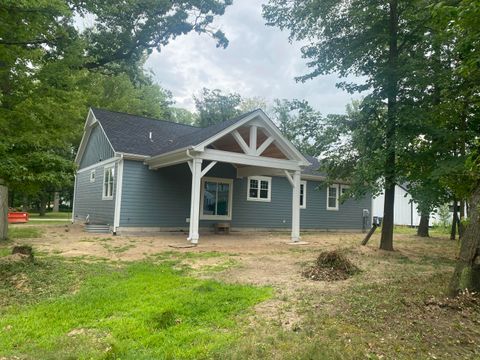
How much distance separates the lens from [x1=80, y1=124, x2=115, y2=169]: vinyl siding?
48.8 ft

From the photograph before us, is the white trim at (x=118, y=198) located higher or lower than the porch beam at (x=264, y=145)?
lower

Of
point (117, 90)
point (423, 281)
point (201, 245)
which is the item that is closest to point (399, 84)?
point (423, 281)

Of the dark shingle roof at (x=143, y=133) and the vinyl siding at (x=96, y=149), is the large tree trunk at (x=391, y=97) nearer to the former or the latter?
the dark shingle roof at (x=143, y=133)

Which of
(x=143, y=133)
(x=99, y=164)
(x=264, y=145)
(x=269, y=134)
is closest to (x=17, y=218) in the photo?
(x=99, y=164)

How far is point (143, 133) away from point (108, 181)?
104 inches

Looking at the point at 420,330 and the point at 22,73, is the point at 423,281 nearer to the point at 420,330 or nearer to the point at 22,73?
the point at 420,330

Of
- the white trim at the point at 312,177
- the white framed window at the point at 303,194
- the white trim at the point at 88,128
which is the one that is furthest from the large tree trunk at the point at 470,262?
the white trim at the point at 88,128

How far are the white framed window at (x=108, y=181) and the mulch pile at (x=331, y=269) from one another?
31.8 ft

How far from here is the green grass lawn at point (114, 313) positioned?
137 inches

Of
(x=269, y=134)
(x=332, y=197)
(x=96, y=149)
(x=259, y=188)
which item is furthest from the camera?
(x=332, y=197)

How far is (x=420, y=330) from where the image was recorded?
12.1ft

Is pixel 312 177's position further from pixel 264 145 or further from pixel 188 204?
pixel 188 204

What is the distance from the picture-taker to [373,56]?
34.6ft

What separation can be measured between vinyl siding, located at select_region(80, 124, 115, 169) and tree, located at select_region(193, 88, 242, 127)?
1522 centimetres
